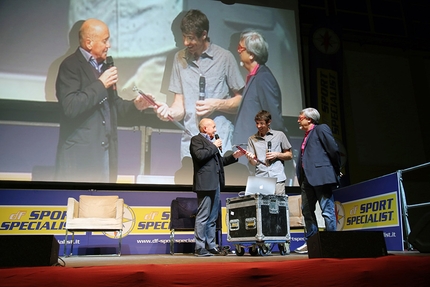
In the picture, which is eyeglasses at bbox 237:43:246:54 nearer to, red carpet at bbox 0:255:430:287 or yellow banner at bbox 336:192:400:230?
yellow banner at bbox 336:192:400:230

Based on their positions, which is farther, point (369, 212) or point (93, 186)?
point (93, 186)

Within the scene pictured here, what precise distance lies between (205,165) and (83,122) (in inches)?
93.8

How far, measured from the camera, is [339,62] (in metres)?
6.72

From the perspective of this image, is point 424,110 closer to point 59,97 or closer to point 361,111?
point 361,111

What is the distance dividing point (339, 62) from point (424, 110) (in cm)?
291

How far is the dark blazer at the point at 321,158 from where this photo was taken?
3.56m

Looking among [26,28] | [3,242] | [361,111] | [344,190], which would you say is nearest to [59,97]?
[26,28]

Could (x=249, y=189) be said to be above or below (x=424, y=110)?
below

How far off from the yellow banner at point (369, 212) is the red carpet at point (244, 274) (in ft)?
8.34

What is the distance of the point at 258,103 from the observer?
236 inches

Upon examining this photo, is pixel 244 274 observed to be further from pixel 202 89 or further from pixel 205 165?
pixel 202 89

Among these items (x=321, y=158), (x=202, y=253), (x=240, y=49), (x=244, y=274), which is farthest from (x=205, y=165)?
(x=240, y=49)

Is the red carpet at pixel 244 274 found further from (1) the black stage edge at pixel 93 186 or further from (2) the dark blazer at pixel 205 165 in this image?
(1) the black stage edge at pixel 93 186

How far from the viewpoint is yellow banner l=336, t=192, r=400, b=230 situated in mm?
4664
